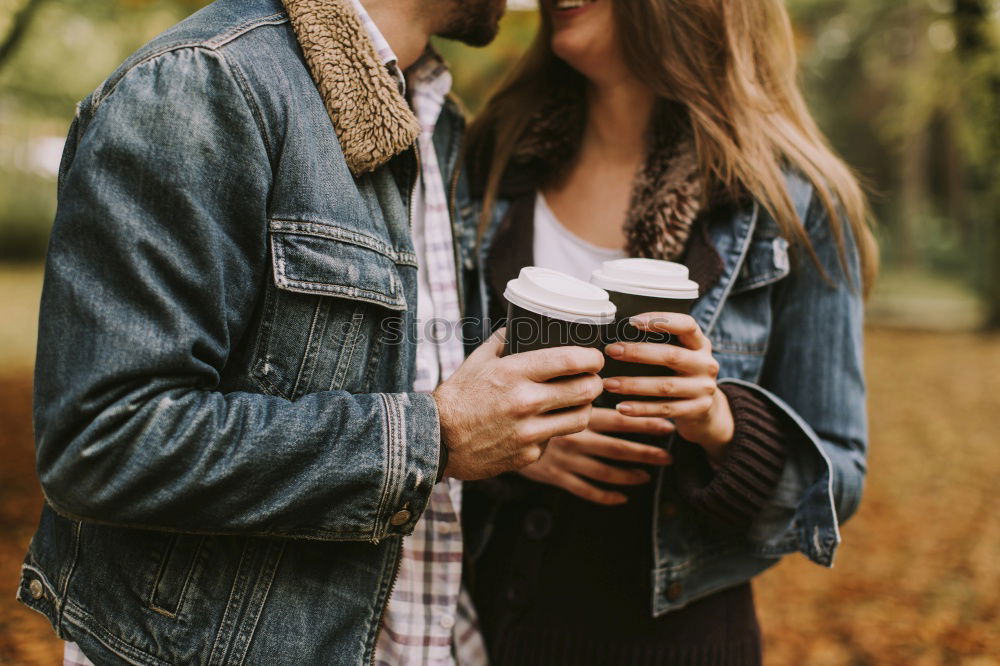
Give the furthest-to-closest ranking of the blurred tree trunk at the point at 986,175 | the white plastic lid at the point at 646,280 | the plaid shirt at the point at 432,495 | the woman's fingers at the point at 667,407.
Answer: the blurred tree trunk at the point at 986,175, the plaid shirt at the point at 432,495, the woman's fingers at the point at 667,407, the white plastic lid at the point at 646,280

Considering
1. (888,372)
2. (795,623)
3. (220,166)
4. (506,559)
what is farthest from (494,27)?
(888,372)

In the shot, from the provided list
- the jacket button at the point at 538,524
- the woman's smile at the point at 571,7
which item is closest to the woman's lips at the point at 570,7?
the woman's smile at the point at 571,7

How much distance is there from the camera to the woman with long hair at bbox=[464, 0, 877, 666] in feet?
6.45

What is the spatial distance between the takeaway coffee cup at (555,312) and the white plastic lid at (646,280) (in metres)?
0.04

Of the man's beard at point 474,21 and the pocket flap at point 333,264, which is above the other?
the man's beard at point 474,21

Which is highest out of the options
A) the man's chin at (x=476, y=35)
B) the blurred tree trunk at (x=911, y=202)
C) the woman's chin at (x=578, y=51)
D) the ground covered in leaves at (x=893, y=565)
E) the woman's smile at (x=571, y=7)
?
the woman's smile at (x=571, y=7)

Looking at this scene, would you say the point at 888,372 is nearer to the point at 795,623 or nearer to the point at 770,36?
the point at 795,623

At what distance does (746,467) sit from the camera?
1885 mm

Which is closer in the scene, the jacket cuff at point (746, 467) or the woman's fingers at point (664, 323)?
the woman's fingers at point (664, 323)

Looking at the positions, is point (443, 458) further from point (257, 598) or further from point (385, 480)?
point (257, 598)

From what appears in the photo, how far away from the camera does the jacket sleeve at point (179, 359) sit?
4.18ft

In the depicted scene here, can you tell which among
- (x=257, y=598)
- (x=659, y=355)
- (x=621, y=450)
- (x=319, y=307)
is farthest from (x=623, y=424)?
(x=257, y=598)

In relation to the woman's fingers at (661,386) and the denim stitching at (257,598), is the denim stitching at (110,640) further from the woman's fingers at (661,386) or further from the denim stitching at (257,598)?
the woman's fingers at (661,386)

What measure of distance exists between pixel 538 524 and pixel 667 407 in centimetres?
61
